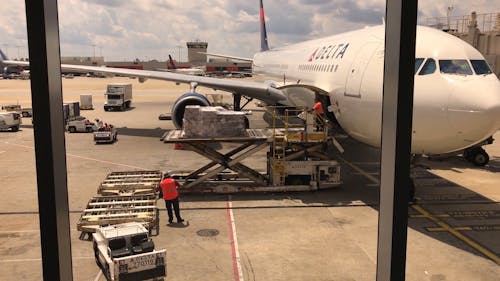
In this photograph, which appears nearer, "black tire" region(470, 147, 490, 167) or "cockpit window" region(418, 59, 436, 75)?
"cockpit window" region(418, 59, 436, 75)

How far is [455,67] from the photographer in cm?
1164

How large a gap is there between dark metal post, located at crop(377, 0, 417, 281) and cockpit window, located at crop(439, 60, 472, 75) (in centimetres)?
996

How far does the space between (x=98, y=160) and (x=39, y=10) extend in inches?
734

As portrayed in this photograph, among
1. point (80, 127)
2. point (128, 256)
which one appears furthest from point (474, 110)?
point (80, 127)

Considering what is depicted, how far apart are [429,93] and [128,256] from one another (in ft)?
27.9

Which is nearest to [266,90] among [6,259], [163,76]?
[163,76]

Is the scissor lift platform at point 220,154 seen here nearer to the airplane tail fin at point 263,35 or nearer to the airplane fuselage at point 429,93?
the airplane fuselage at point 429,93

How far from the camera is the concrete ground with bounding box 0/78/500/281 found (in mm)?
9195

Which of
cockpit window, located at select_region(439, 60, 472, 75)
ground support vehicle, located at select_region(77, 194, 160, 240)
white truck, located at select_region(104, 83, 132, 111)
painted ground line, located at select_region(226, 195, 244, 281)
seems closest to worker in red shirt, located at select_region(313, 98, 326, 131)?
painted ground line, located at select_region(226, 195, 244, 281)

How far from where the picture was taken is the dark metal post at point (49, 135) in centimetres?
245

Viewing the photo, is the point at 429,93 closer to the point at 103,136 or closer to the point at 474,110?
the point at 474,110

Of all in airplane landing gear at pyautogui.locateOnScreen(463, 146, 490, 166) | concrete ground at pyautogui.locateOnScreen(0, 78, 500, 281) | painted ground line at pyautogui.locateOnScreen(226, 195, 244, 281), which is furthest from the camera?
airplane landing gear at pyautogui.locateOnScreen(463, 146, 490, 166)

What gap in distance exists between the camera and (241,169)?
50.4 ft

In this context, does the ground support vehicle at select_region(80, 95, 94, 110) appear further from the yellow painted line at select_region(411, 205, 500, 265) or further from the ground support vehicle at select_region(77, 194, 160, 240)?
the yellow painted line at select_region(411, 205, 500, 265)
